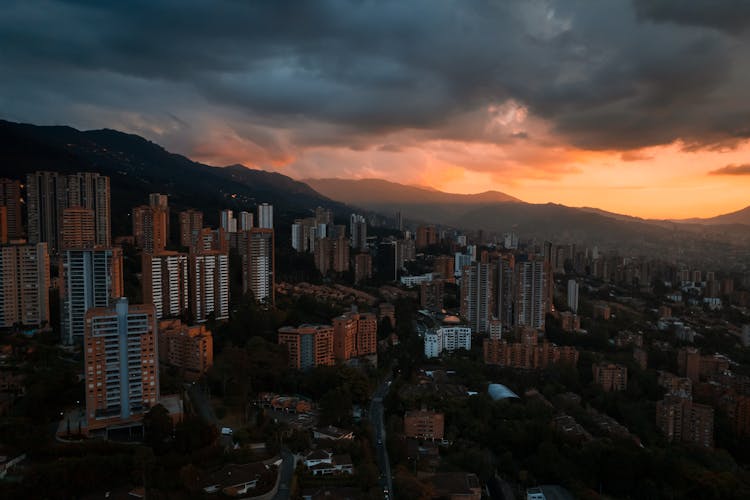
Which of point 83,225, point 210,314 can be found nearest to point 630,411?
point 210,314

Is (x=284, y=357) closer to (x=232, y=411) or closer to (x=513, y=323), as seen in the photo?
(x=232, y=411)

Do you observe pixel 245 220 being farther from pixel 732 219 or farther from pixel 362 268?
pixel 732 219

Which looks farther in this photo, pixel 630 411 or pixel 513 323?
pixel 513 323

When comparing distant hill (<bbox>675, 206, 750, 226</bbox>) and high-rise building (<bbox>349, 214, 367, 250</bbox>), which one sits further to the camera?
distant hill (<bbox>675, 206, 750, 226</bbox>)

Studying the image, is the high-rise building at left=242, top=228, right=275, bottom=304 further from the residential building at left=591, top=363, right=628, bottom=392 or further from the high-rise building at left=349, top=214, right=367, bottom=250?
the high-rise building at left=349, top=214, right=367, bottom=250

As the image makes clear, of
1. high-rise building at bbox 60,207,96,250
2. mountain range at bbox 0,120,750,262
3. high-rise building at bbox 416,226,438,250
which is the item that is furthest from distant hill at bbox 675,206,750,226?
high-rise building at bbox 60,207,96,250

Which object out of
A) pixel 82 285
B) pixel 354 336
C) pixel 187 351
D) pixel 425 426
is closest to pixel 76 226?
pixel 82 285
